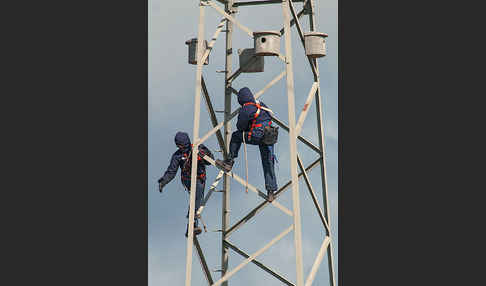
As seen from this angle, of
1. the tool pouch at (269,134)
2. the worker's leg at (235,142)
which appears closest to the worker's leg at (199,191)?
the worker's leg at (235,142)

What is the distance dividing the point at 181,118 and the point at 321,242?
2610 millimetres

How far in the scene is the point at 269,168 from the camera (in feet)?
55.7

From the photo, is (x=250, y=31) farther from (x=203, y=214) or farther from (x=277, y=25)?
(x=203, y=214)

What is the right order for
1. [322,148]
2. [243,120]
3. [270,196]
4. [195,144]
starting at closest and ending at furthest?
[195,144] < [243,120] < [270,196] < [322,148]

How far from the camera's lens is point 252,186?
17125 mm

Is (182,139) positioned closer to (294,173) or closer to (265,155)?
(265,155)

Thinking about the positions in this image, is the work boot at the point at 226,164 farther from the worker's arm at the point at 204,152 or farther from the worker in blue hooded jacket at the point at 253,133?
the worker's arm at the point at 204,152

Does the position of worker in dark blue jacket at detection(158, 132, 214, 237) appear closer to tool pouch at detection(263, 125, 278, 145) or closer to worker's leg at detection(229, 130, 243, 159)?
worker's leg at detection(229, 130, 243, 159)

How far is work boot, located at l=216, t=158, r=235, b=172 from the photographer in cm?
1698

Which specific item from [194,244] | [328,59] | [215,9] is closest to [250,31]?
[215,9]

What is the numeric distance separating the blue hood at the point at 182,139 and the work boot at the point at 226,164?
573 mm

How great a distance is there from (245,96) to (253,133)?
50 cm

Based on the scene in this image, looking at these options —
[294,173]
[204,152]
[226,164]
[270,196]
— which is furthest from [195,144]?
[294,173]

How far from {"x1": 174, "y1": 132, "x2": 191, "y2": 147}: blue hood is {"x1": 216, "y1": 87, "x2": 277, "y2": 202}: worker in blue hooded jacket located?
0.59 meters
